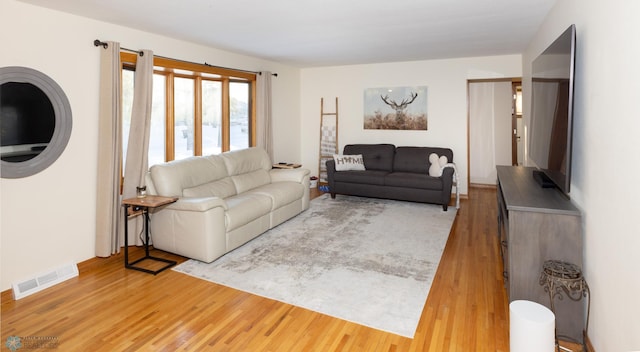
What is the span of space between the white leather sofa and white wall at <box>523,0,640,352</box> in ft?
9.54

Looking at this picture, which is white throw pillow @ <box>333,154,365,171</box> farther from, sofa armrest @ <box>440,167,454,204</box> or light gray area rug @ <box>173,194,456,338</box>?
sofa armrest @ <box>440,167,454,204</box>

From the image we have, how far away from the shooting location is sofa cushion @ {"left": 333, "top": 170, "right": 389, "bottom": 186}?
19.3 feet

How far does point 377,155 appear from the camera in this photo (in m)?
6.39

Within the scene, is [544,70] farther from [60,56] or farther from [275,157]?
[275,157]

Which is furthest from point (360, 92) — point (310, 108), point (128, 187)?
point (128, 187)

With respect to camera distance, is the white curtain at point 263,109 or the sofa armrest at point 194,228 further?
the white curtain at point 263,109

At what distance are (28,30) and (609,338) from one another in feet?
14.5

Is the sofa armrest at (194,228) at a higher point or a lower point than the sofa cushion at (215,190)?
lower

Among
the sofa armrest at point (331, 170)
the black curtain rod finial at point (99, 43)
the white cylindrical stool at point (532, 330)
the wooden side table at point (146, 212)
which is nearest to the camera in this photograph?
the white cylindrical stool at point (532, 330)

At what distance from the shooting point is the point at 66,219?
340 cm

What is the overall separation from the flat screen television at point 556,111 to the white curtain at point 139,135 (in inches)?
145

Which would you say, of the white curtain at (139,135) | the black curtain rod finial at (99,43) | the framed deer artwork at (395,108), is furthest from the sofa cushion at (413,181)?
the black curtain rod finial at (99,43)

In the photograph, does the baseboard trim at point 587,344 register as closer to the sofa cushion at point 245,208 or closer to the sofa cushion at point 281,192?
the sofa cushion at point 245,208

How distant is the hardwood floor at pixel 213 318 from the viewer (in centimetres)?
226
